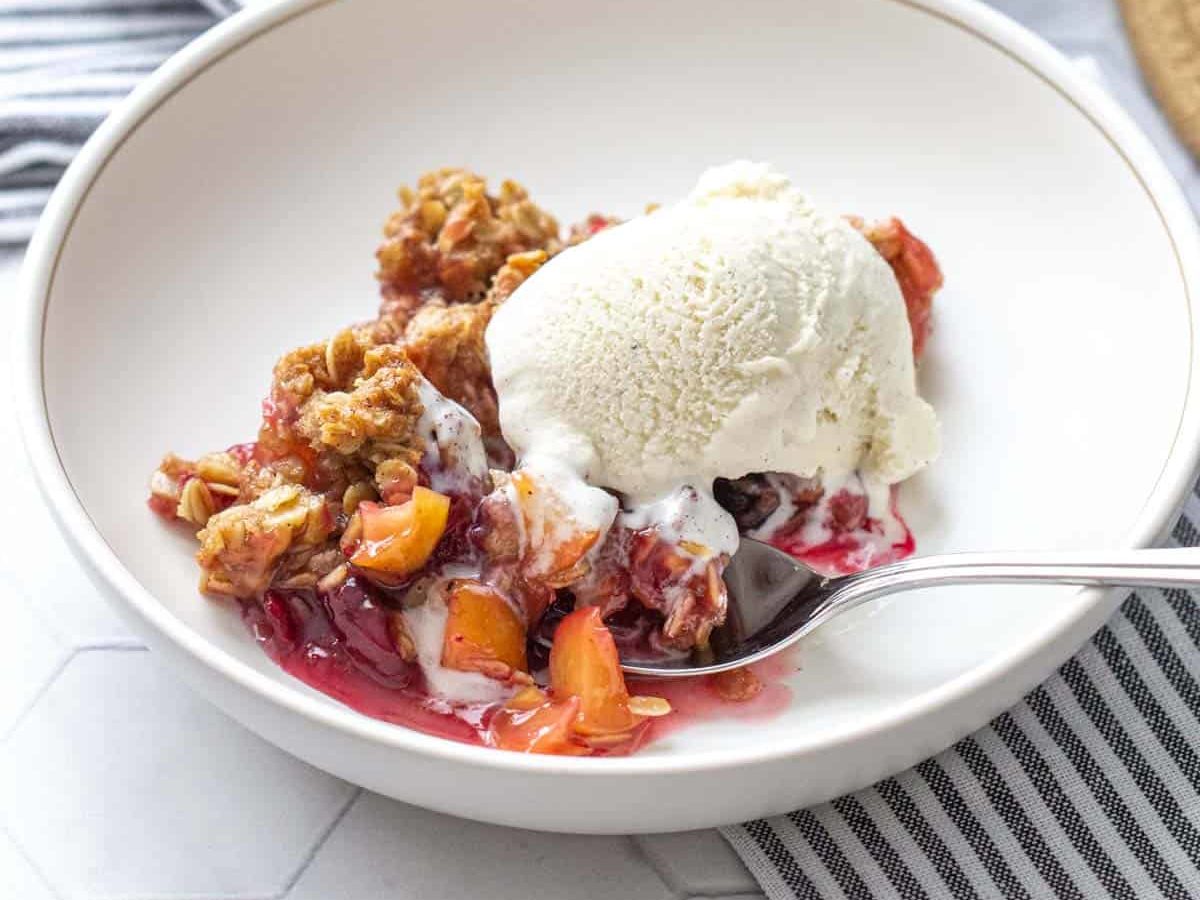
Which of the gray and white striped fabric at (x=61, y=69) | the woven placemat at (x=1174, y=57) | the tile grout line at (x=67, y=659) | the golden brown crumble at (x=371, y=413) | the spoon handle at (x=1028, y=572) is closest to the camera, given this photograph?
the spoon handle at (x=1028, y=572)

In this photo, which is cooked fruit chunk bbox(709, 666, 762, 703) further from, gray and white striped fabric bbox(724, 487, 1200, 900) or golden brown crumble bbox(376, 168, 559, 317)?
golden brown crumble bbox(376, 168, 559, 317)

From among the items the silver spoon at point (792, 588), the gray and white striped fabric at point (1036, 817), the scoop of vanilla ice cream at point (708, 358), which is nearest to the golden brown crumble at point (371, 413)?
the scoop of vanilla ice cream at point (708, 358)

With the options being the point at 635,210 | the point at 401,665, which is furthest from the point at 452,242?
the point at 401,665

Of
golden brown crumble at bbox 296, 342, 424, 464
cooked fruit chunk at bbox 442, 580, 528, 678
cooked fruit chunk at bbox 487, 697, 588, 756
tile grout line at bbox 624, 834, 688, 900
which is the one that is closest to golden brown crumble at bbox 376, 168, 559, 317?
golden brown crumble at bbox 296, 342, 424, 464

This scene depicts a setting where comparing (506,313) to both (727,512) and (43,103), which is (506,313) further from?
(43,103)

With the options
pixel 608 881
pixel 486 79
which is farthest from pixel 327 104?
pixel 608 881

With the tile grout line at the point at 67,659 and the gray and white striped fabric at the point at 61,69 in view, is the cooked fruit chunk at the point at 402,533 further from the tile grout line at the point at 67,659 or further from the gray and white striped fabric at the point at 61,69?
the gray and white striped fabric at the point at 61,69
